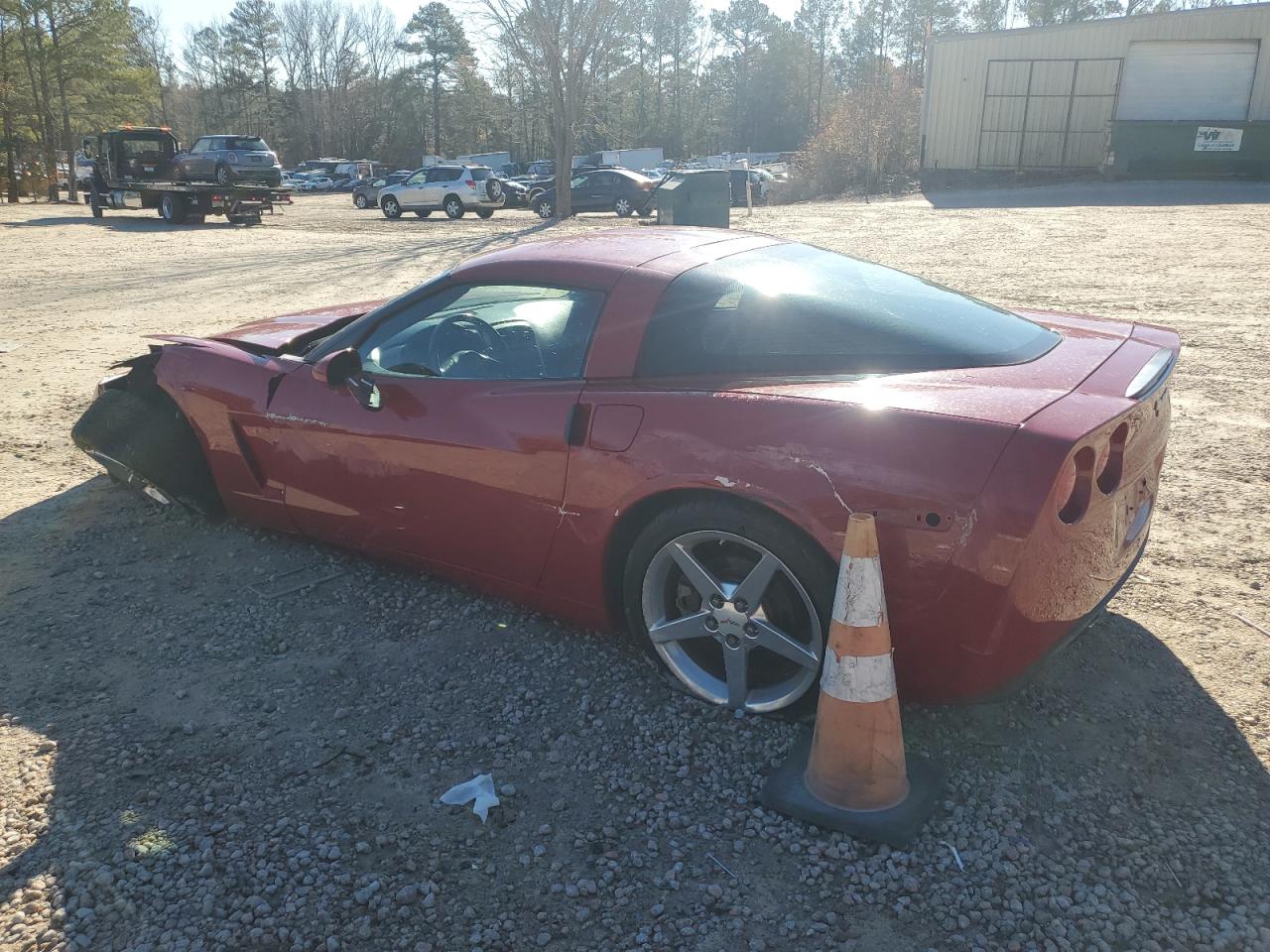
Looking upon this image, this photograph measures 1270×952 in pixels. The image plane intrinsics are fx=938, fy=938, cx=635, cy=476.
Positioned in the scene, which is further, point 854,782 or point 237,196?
point 237,196

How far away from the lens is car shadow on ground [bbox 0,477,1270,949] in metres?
2.31

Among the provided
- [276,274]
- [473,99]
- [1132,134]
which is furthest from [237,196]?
[473,99]

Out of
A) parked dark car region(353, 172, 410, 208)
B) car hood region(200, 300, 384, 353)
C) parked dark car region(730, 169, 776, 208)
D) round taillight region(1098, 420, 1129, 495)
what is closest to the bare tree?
parked dark car region(730, 169, 776, 208)

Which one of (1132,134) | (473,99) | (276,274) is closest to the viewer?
(276,274)

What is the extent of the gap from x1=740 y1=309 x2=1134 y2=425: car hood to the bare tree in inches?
1013

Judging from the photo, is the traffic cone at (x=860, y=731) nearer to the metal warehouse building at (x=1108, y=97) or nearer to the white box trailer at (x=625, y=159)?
the metal warehouse building at (x=1108, y=97)

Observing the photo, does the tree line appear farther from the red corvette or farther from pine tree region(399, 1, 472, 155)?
the red corvette

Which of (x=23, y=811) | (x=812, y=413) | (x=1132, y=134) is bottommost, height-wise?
(x=23, y=811)

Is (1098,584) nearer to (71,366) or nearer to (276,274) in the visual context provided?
(71,366)

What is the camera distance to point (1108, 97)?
29953mm

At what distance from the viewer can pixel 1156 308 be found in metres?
9.38

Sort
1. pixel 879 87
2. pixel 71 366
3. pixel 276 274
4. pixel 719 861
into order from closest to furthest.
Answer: pixel 719 861 → pixel 71 366 → pixel 276 274 → pixel 879 87

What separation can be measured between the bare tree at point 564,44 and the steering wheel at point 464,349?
24.7 m

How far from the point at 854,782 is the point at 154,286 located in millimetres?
13408
